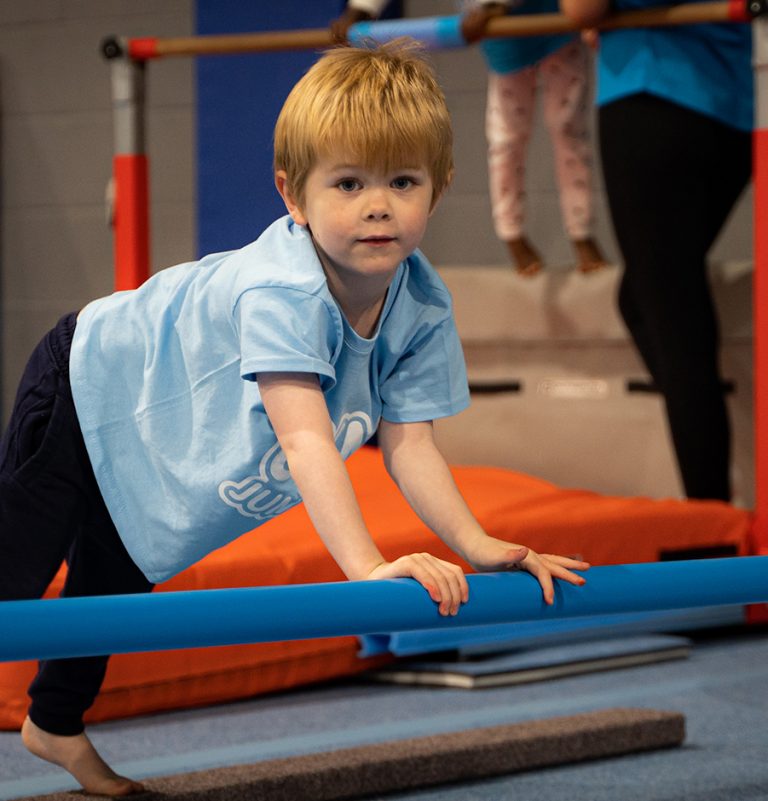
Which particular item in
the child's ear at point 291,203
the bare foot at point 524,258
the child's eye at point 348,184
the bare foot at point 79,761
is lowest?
the bare foot at point 79,761

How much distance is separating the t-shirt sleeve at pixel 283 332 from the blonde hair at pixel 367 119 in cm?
9

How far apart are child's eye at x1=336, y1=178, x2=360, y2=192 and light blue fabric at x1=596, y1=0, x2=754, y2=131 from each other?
1.24m

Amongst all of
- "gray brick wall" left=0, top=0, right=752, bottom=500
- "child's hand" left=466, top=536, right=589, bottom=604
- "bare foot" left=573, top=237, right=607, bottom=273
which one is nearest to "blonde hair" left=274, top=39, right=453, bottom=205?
"child's hand" left=466, top=536, right=589, bottom=604

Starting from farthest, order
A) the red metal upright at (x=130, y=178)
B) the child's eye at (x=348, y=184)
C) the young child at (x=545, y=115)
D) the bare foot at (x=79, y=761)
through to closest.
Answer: the young child at (x=545, y=115) < the red metal upright at (x=130, y=178) < the bare foot at (x=79, y=761) < the child's eye at (x=348, y=184)

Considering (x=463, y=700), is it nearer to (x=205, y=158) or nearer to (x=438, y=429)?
(x=438, y=429)

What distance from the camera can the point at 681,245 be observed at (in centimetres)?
218

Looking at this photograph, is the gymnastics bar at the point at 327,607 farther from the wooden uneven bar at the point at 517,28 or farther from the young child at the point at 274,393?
the wooden uneven bar at the point at 517,28

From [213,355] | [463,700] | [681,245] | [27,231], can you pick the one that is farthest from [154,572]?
[27,231]

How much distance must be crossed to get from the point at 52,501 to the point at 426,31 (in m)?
1.35

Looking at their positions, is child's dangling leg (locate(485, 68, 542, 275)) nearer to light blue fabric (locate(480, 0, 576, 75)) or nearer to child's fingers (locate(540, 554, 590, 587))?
light blue fabric (locate(480, 0, 576, 75))

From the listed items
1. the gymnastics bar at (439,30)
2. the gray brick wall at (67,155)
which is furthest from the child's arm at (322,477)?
the gray brick wall at (67,155)

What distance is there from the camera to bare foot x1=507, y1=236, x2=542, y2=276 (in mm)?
2758

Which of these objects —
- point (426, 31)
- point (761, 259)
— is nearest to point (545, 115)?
point (426, 31)

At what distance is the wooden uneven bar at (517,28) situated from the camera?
2033 millimetres
